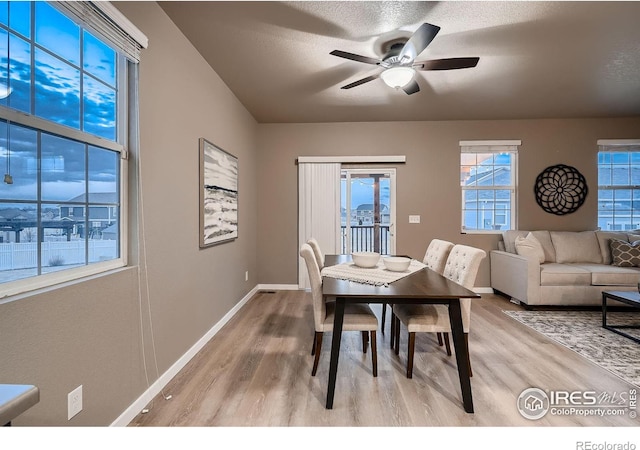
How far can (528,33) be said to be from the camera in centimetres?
231

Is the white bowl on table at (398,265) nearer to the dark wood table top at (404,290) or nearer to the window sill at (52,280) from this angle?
the dark wood table top at (404,290)

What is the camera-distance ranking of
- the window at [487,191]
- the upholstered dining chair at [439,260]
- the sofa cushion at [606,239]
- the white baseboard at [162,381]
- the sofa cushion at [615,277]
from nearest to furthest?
the white baseboard at [162,381] → the upholstered dining chair at [439,260] → the sofa cushion at [615,277] → the sofa cushion at [606,239] → the window at [487,191]

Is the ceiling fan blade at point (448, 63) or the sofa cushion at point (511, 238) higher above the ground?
the ceiling fan blade at point (448, 63)

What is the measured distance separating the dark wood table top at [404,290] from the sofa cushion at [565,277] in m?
2.40

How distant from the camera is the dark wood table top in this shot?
171cm

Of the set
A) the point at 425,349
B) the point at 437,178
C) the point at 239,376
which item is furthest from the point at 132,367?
the point at 437,178

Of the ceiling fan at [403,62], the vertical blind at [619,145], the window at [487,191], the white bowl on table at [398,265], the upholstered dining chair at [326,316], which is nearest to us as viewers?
the upholstered dining chair at [326,316]

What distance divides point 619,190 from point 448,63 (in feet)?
14.0

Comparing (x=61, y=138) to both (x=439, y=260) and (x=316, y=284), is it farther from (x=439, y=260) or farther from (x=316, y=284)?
(x=439, y=260)

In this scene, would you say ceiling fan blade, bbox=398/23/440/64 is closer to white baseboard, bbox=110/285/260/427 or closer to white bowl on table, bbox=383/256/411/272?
white bowl on table, bbox=383/256/411/272

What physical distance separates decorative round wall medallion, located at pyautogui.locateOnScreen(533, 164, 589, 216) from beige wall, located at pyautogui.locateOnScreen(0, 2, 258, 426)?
4.57 metres

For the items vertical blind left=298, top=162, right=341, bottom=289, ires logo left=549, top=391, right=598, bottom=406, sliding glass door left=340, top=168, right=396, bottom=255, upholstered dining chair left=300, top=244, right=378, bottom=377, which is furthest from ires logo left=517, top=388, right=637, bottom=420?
vertical blind left=298, top=162, right=341, bottom=289

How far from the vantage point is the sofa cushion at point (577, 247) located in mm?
4031

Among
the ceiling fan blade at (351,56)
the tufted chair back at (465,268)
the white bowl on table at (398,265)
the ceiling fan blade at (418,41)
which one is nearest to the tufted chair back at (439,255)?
the tufted chair back at (465,268)
